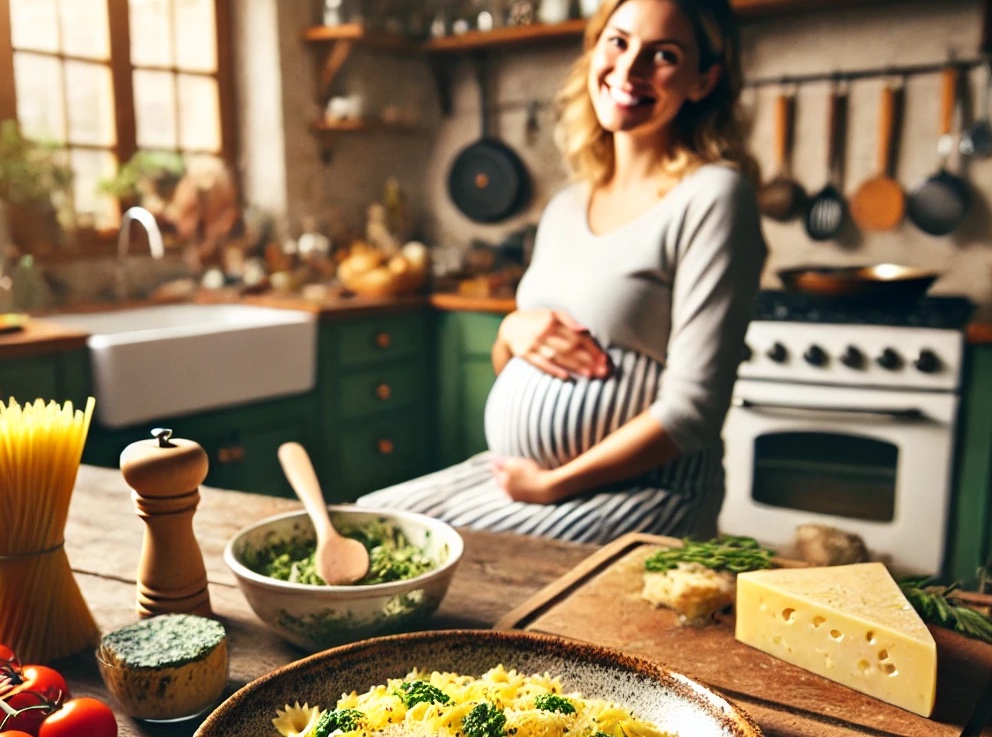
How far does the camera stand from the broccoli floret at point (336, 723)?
1.87 feet

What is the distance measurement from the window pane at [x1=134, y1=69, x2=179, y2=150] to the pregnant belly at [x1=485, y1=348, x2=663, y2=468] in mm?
2410

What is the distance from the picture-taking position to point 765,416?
281 centimetres

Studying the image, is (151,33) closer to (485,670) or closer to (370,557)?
(370,557)

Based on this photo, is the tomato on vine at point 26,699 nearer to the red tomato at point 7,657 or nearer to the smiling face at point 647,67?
the red tomato at point 7,657

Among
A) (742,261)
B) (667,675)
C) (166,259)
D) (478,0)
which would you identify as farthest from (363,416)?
(667,675)

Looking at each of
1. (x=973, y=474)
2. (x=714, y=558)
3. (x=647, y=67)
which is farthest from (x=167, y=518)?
(x=973, y=474)

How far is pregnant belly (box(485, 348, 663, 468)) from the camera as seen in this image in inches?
57.4

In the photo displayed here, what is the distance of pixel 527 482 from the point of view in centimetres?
146

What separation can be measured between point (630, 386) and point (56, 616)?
0.90 meters

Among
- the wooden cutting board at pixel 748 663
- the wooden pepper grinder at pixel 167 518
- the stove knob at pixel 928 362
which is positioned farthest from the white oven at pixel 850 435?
the wooden pepper grinder at pixel 167 518

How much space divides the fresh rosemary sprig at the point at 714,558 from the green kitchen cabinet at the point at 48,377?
1.74 meters

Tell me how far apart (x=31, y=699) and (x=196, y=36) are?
3375mm

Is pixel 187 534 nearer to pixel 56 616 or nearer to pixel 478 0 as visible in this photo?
pixel 56 616

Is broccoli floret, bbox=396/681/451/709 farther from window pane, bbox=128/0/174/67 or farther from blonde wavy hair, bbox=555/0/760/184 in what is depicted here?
window pane, bbox=128/0/174/67
